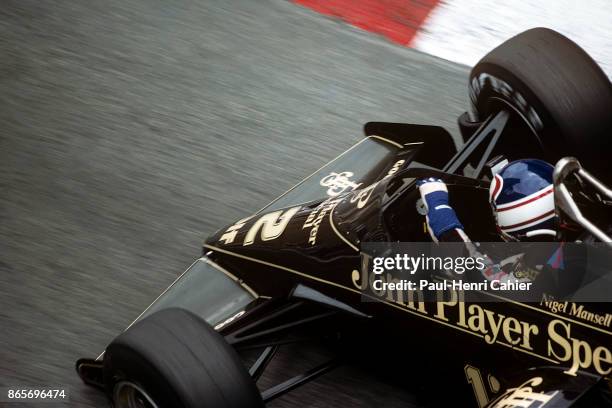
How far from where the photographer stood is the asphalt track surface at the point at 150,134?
3.49 metres

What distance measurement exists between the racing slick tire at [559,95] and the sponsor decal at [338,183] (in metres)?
0.74

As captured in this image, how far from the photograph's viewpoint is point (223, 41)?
195 inches

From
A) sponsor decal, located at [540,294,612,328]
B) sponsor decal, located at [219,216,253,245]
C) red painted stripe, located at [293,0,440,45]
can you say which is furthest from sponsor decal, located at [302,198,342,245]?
red painted stripe, located at [293,0,440,45]

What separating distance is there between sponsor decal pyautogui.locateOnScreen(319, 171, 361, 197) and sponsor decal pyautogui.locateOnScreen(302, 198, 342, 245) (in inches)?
13.7

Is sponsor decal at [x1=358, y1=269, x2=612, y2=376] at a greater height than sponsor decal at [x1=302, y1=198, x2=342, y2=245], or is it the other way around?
sponsor decal at [x1=302, y1=198, x2=342, y2=245]

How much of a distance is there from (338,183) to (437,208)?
867mm

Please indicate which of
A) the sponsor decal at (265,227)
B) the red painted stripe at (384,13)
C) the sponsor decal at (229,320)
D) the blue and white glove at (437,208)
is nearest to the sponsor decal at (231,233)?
the sponsor decal at (265,227)

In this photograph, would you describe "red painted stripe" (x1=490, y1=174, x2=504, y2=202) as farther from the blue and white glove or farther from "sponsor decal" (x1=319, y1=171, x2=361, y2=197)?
"sponsor decal" (x1=319, y1=171, x2=361, y2=197)

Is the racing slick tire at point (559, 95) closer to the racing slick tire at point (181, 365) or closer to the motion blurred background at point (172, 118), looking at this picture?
the motion blurred background at point (172, 118)

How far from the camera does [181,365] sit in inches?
99.9

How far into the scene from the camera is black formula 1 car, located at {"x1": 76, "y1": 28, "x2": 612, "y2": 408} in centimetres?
258

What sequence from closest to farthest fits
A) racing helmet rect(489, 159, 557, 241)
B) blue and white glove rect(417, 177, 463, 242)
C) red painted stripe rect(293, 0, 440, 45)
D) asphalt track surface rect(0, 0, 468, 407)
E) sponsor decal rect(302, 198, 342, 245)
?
racing helmet rect(489, 159, 557, 241)
blue and white glove rect(417, 177, 463, 242)
sponsor decal rect(302, 198, 342, 245)
asphalt track surface rect(0, 0, 468, 407)
red painted stripe rect(293, 0, 440, 45)

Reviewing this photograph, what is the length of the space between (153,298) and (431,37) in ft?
7.88

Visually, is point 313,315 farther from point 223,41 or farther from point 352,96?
point 223,41
